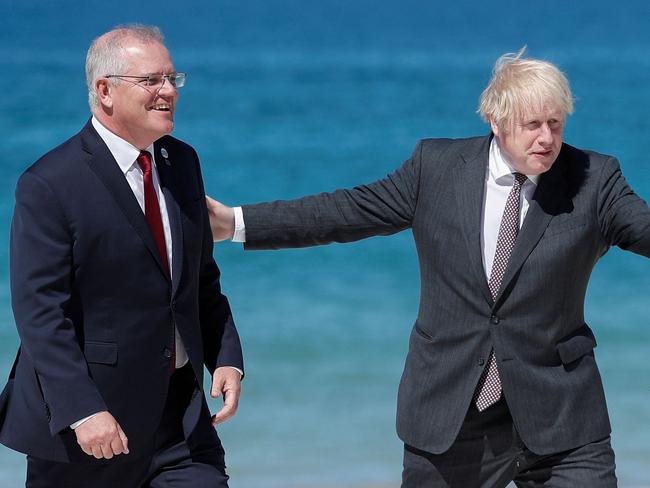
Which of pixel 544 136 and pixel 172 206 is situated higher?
pixel 544 136

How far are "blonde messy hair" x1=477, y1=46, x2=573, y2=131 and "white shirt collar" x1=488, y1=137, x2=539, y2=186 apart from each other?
10 centimetres

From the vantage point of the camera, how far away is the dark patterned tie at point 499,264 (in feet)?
12.0

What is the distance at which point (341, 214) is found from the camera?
390 centimetres

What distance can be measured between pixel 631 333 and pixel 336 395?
1781mm

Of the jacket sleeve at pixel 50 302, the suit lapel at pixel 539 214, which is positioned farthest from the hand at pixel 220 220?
the suit lapel at pixel 539 214

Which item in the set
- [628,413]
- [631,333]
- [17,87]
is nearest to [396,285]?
[631,333]

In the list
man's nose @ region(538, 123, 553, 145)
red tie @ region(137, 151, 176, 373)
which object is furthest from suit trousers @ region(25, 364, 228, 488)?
man's nose @ region(538, 123, 553, 145)

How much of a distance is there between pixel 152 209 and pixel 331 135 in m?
7.73

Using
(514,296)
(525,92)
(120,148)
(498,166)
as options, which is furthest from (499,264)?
(120,148)

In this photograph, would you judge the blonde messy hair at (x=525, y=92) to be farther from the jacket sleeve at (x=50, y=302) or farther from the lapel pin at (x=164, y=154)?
the jacket sleeve at (x=50, y=302)

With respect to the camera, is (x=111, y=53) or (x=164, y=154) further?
(x=164, y=154)

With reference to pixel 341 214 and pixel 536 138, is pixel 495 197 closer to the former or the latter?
pixel 536 138

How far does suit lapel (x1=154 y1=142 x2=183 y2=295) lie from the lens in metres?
3.48

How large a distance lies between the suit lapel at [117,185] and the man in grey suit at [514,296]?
72 cm
